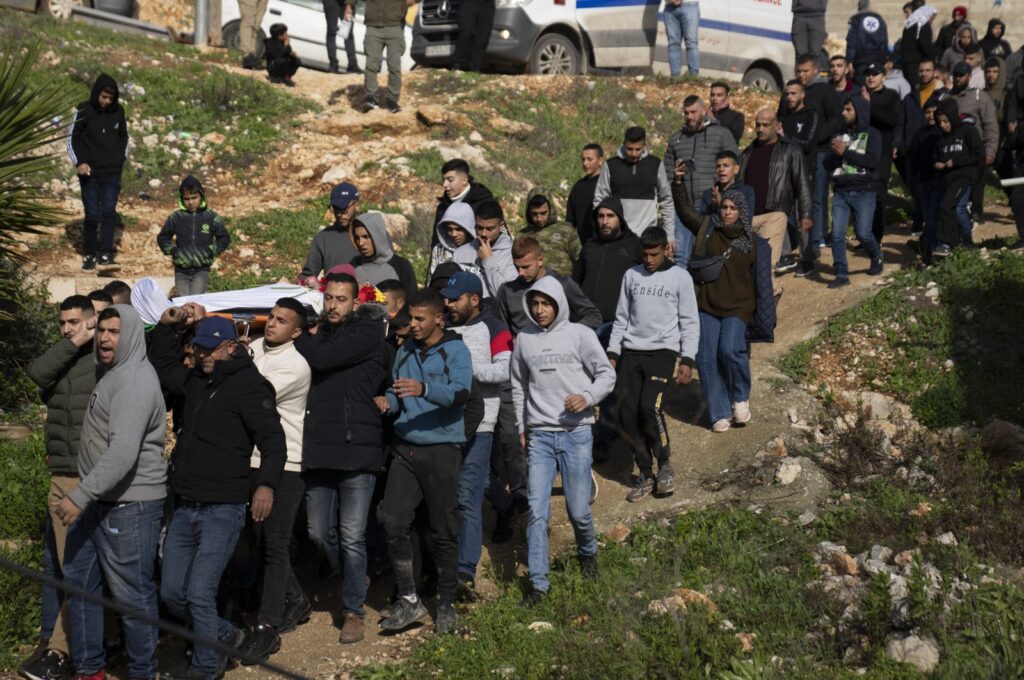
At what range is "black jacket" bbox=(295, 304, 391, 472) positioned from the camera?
6809mm

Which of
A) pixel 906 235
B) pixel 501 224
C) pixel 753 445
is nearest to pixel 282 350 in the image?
pixel 501 224

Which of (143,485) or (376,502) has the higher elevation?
(143,485)

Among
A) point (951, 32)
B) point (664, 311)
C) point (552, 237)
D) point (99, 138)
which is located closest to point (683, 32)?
point (951, 32)

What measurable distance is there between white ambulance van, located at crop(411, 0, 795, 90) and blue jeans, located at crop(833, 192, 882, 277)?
6.77 metres

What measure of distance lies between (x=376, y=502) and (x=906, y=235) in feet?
28.5

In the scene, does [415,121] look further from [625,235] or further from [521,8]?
[625,235]

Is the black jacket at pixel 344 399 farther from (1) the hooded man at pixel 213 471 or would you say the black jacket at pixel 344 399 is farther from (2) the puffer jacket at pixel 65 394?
(2) the puffer jacket at pixel 65 394

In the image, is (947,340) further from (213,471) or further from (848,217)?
(213,471)

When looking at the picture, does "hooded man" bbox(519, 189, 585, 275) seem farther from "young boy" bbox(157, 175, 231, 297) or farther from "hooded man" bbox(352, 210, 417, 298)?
"young boy" bbox(157, 175, 231, 297)

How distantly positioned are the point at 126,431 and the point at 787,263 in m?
8.16

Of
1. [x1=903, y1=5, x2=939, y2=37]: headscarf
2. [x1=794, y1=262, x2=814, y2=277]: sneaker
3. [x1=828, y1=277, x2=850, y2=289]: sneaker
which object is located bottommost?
[x1=828, y1=277, x2=850, y2=289]: sneaker

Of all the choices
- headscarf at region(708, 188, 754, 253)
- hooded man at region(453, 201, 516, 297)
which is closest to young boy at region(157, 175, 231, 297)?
hooded man at region(453, 201, 516, 297)

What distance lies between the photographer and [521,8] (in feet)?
55.7

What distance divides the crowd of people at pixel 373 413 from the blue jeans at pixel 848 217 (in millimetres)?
2322
